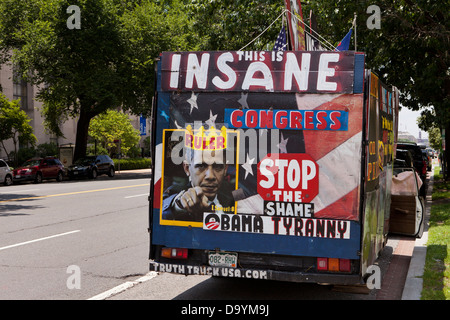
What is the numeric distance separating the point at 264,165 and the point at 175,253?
1.47 metres

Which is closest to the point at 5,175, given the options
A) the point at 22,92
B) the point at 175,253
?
the point at 22,92

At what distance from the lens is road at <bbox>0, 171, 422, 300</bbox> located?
711cm

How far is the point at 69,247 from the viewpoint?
33.3ft

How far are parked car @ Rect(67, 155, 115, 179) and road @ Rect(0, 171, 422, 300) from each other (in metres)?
21.4

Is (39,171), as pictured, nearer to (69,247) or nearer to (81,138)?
(81,138)

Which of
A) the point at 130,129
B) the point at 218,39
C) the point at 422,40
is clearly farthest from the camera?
the point at 130,129

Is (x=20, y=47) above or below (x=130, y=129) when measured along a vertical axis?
above

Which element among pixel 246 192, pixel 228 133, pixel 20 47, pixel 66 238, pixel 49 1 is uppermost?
pixel 49 1

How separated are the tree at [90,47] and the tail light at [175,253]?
93.9 ft

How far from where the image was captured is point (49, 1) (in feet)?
111

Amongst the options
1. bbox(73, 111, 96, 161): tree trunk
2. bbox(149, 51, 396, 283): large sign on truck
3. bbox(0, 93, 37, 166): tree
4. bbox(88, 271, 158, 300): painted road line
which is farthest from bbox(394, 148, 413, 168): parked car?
bbox(0, 93, 37, 166): tree
